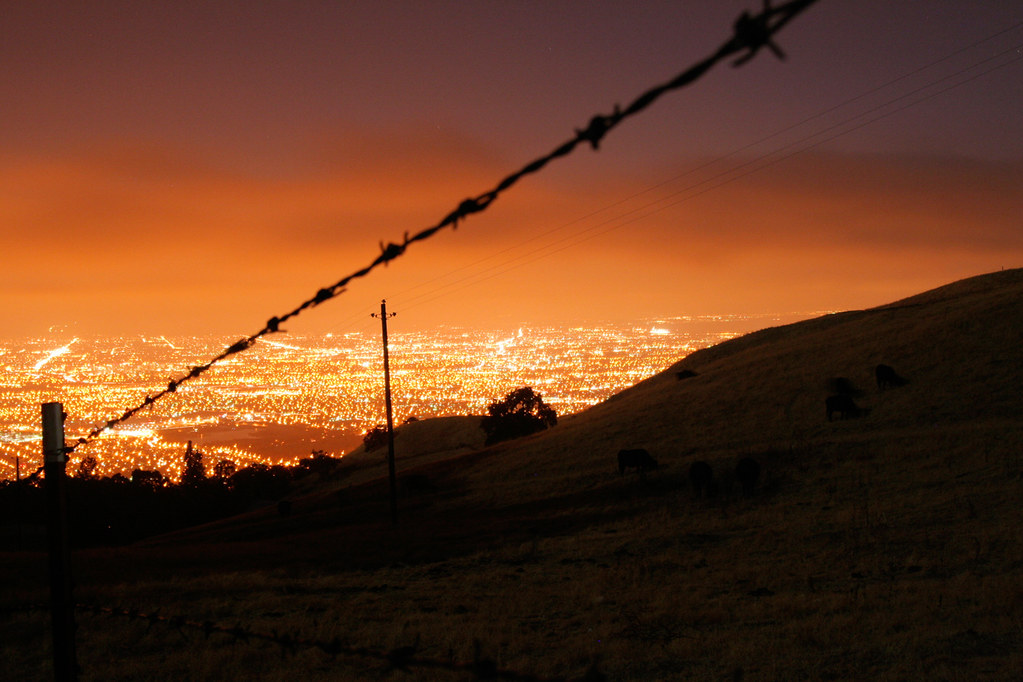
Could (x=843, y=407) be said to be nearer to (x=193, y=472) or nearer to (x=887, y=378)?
(x=887, y=378)

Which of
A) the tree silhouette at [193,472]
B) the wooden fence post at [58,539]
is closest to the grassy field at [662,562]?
the wooden fence post at [58,539]

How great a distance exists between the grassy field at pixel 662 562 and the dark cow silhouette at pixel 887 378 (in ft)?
1.85

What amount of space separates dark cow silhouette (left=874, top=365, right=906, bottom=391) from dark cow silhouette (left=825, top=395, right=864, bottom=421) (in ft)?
12.5

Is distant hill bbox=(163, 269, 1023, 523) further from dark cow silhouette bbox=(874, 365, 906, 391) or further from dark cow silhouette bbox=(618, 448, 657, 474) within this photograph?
dark cow silhouette bbox=(618, 448, 657, 474)

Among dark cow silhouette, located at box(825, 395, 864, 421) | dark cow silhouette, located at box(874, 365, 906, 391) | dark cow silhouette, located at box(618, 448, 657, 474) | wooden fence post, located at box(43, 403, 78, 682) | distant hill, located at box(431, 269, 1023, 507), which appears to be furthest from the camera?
dark cow silhouette, located at box(874, 365, 906, 391)

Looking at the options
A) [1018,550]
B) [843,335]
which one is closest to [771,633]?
[1018,550]

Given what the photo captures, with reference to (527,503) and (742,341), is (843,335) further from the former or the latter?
(527,503)

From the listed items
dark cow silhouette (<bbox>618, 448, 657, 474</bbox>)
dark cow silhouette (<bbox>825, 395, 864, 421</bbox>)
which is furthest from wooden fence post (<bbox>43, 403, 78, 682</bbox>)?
dark cow silhouette (<bbox>825, 395, 864, 421</bbox>)

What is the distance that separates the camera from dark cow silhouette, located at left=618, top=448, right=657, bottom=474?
129 feet

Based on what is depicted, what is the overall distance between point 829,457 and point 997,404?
1055 centimetres

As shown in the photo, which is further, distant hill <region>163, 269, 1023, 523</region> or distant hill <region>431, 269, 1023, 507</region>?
distant hill <region>431, 269, 1023, 507</region>

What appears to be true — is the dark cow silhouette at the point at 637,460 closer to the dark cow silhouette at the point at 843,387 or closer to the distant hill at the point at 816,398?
the distant hill at the point at 816,398

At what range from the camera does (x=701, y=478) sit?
113 ft

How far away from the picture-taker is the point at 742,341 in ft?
285
